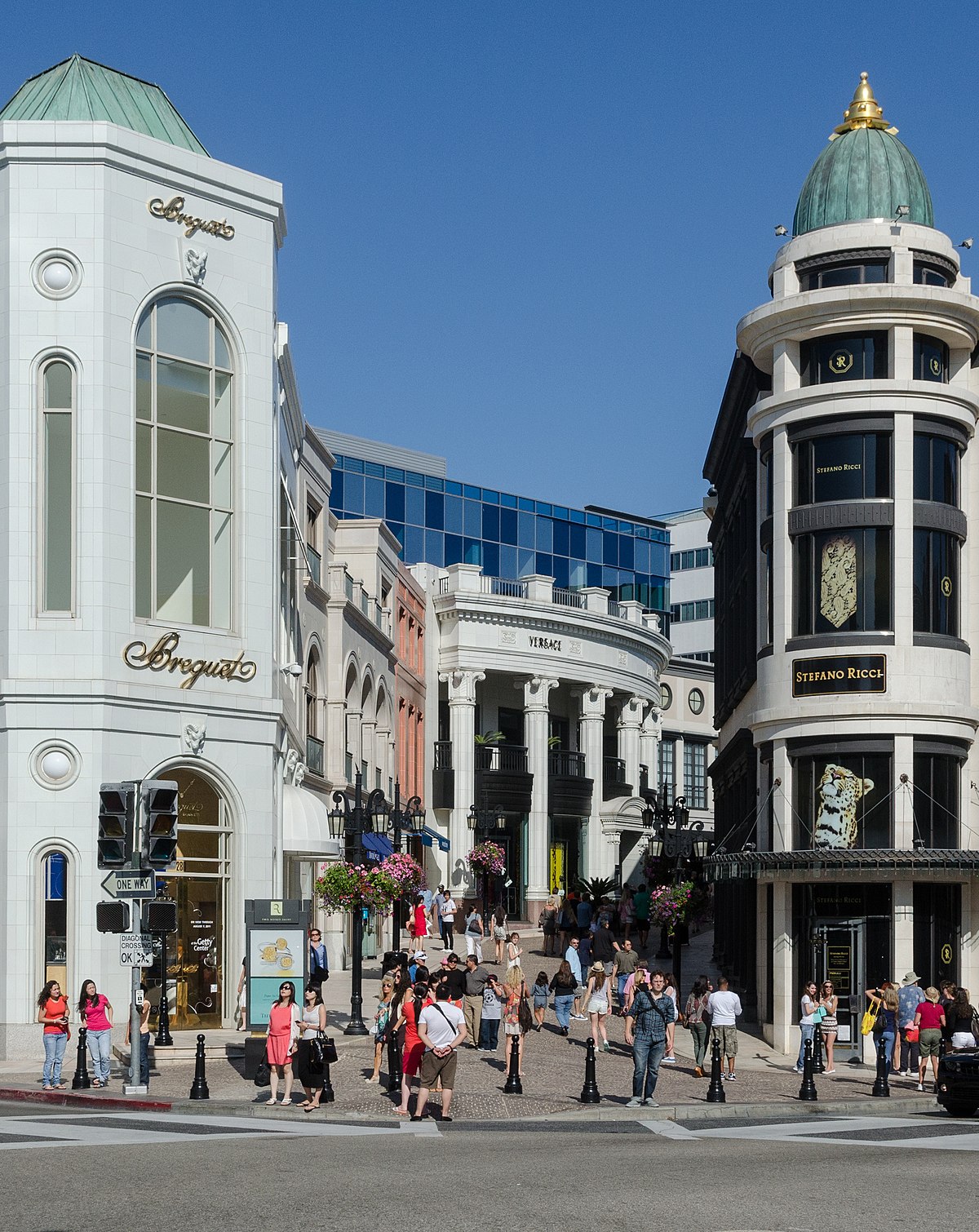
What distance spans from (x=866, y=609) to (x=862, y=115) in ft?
35.1

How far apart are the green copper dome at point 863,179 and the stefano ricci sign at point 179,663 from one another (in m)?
14.6

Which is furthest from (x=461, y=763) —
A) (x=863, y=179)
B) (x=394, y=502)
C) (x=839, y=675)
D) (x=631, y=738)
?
(x=863, y=179)

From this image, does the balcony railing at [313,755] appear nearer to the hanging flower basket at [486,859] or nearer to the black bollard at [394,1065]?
the hanging flower basket at [486,859]

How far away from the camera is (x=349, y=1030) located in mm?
30812

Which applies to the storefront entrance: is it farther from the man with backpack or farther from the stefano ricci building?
the stefano ricci building

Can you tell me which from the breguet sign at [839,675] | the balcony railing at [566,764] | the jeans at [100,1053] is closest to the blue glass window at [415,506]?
the balcony railing at [566,764]

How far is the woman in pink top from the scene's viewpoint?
936 inches

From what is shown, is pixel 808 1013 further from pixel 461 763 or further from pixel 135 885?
pixel 461 763

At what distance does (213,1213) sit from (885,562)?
2368cm

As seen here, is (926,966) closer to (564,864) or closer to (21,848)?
(21,848)

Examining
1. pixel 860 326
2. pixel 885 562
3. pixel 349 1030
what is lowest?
pixel 349 1030

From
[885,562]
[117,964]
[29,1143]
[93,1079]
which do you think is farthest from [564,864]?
[29,1143]

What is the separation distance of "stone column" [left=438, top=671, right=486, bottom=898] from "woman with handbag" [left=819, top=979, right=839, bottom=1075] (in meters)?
32.5

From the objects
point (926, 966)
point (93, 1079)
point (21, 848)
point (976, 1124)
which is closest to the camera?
point (976, 1124)
